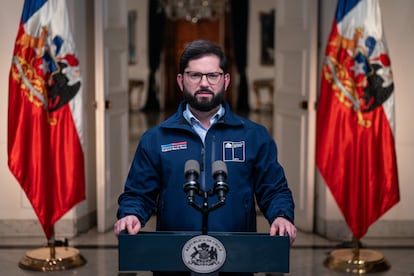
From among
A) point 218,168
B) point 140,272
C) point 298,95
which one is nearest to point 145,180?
point 218,168

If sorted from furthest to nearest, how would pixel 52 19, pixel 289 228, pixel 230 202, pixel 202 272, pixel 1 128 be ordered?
1. pixel 1 128
2. pixel 52 19
3. pixel 230 202
4. pixel 289 228
5. pixel 202 272

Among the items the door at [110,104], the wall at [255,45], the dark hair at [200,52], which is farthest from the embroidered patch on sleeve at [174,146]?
the wall at [255,45]

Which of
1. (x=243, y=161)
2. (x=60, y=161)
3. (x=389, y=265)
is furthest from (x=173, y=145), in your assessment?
(x=389, y=265)

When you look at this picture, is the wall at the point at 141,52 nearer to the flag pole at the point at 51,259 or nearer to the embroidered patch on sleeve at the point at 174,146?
the flag pole at the point at 51,259

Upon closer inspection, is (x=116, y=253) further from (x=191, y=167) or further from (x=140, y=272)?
(x=191, y=167)

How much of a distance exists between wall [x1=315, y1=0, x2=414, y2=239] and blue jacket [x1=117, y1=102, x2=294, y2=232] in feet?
12.6

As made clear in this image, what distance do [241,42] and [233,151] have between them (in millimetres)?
15483

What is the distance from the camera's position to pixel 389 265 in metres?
5.56

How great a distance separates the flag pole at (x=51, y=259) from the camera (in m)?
5.40

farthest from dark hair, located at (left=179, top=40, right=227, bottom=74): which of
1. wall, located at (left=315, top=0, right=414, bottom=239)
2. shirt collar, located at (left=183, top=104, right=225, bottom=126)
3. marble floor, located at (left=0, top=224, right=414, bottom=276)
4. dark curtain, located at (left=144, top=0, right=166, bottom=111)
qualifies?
dark curtain, located at (left=144, top=0, right=166, bottom=111)

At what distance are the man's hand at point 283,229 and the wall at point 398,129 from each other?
13.4 feet

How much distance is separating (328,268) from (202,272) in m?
3.56

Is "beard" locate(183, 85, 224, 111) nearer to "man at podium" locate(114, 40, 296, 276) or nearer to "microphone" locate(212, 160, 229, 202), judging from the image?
"man at podium" locate(114, 40, 296, 276)

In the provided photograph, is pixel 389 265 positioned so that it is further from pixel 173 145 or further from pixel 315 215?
pixel 173 145
